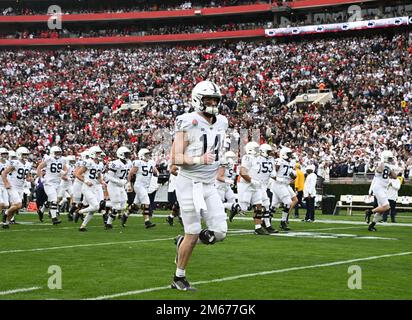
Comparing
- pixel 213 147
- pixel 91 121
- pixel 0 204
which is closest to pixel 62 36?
pixel 91 121

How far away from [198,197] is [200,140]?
60 centimetres

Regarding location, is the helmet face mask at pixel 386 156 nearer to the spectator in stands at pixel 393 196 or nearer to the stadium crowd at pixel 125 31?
the spectator in stands at pixel 393 196

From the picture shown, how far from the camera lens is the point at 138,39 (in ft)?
174

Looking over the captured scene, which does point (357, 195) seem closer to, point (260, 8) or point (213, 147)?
point (213, 147)

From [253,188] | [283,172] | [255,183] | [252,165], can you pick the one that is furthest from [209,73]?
[255,183]

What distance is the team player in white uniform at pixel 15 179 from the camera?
17922mm

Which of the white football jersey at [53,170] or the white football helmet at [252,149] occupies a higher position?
the white football helmet at [252,149]

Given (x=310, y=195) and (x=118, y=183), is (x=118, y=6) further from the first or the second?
(x=118, y=183)

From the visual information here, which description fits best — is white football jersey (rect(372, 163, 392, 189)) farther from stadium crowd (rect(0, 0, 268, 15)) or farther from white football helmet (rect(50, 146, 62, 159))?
stadium crowd (rect(0, 0, 268, 15))

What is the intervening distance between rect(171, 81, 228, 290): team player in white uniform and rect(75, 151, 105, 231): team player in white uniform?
29.4 ft

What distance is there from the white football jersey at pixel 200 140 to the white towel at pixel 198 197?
0.08 metres

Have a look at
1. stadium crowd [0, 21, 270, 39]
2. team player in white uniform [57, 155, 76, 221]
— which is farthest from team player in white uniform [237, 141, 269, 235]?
stadium crowd [0, 21, 270, 39]

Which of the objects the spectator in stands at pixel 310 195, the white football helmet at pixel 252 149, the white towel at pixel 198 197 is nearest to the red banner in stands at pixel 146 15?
the spectator in stands at pixel 310 195

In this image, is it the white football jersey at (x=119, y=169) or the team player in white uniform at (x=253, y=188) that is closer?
the team player in white uniform at (x=253, y=188)
